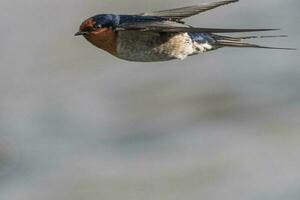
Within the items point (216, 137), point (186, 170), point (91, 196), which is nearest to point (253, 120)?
point (216, 137)

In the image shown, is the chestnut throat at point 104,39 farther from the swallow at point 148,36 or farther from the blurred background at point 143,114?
the blurred background at point 143,114

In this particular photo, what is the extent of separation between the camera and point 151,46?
10.1 ft

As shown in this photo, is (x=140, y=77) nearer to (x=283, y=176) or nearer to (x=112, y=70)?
(x=112, y=70)

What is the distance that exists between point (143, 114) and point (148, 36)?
14.1 feet

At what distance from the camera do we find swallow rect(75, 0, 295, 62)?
3021mm

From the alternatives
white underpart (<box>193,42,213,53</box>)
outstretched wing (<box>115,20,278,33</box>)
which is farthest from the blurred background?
outstretched wing (<box>115,20,278,33</box>)

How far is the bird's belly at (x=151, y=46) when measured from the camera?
306cm

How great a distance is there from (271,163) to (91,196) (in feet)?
3.18

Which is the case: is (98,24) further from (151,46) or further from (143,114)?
(143,114)

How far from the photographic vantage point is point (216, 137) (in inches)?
266

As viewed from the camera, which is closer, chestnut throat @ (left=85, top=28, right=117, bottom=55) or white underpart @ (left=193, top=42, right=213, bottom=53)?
chestnut throat @ (left=85, top=28, right=117, bottom=55)

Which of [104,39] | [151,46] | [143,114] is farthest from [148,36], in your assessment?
[143,114]

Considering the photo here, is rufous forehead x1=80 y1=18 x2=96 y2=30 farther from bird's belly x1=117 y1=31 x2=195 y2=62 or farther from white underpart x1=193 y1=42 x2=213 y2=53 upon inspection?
white underpart x1=193 y1=42 x2=213 y2=53

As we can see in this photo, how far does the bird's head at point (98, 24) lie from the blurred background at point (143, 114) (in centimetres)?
261
